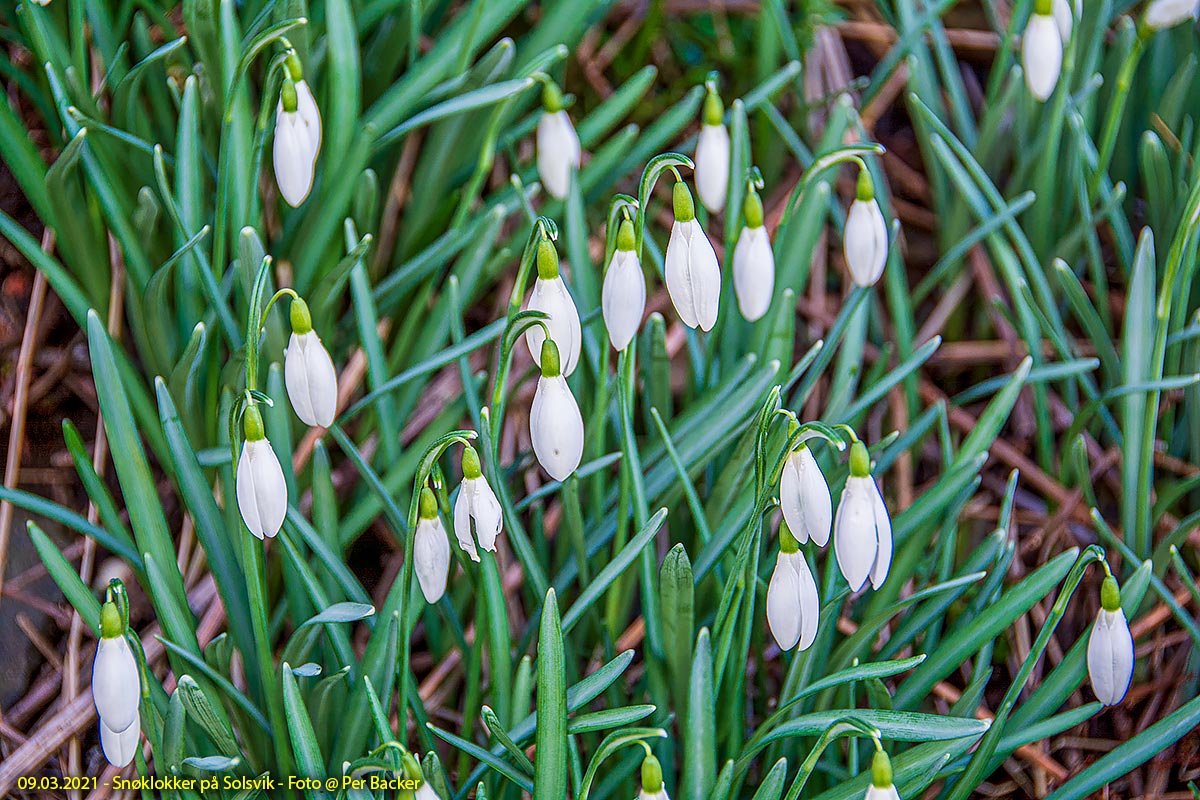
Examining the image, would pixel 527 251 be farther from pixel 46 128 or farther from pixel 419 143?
pixel 46 128

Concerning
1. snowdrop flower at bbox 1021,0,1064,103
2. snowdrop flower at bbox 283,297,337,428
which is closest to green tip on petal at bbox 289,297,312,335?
snowdrop flower at bbox 283,297,337,428

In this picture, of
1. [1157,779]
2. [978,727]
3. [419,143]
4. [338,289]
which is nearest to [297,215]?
[338,289]

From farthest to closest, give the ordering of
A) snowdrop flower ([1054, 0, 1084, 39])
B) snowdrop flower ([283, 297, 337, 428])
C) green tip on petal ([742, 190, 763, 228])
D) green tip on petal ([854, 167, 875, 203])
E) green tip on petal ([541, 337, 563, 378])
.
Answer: snowdrop flower ([1054, 0, 1084, 39]), green tip on petal ([854, 167, 875, 203]), green tip on petal ([742, 190, 763, 228]), snowdrop flower ([283, 297, 337, 428]), green tip on petal ([541, 337, 563, 378])

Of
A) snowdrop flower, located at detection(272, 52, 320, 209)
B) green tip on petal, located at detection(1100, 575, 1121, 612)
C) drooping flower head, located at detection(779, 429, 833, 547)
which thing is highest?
snowdrop flower, located at detection(272, 52, 320, 209)

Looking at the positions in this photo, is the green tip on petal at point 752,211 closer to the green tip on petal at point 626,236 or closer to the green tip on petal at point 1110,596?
the green tip on petal at point 626,236

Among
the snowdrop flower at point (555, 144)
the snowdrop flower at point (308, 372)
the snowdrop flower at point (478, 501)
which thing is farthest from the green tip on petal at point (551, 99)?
the snowdrop flower at point (478, 501)

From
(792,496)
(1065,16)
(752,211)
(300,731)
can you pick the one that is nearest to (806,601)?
(792,496)

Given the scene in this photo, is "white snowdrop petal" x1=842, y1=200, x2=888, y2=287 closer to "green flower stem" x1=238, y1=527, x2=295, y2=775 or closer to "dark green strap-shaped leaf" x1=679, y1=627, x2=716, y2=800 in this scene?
"dark green strap-shaped leaf" x1=679, y1=627, x2=716, y2=800
